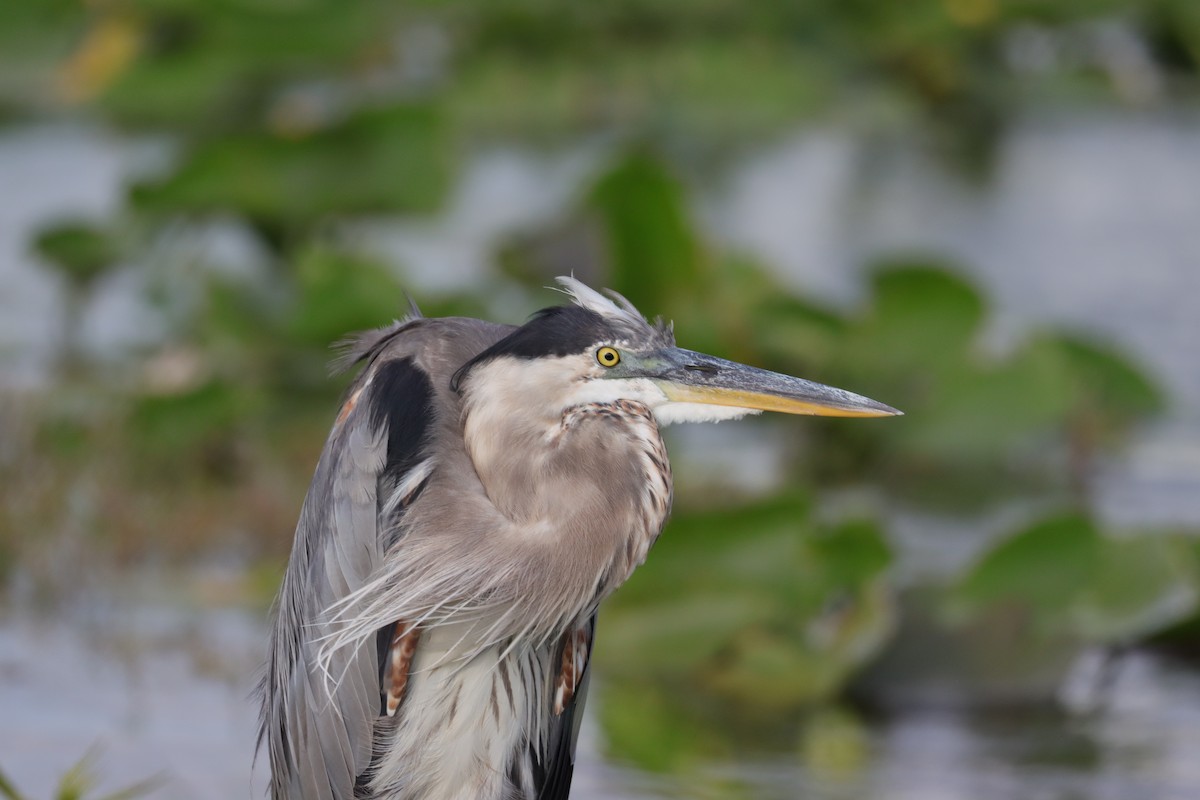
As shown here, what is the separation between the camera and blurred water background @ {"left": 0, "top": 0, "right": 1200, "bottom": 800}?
457 cm

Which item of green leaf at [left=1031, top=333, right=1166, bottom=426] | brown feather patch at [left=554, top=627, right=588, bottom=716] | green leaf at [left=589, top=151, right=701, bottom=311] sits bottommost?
brown feather patch at [left=554, top=627, right=588, bottom=716]

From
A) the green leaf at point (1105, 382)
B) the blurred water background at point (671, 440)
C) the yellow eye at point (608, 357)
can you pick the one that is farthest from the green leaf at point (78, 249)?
the yellow eye at point (608, 357)

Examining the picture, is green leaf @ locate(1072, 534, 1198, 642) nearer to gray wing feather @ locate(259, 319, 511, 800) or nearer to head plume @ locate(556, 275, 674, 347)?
gray wing feather @ locate(259, 319, 511, 800)

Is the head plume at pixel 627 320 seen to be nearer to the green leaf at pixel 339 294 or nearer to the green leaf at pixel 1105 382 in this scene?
the green leaf at pixel 339 294

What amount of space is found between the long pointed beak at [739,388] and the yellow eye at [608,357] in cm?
4

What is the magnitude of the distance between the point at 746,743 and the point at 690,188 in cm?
708

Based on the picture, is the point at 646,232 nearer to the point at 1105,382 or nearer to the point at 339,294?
the point at 339,294

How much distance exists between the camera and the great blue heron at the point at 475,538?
2736mm

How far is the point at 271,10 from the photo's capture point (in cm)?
918

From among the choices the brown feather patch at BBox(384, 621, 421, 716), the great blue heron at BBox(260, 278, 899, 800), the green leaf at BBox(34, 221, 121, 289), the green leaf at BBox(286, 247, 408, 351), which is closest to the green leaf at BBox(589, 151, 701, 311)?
the green leaf at BBox(286, 247, 408, 351)

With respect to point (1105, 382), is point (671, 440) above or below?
below

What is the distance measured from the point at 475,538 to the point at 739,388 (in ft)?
1.45

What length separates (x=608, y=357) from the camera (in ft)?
8.93

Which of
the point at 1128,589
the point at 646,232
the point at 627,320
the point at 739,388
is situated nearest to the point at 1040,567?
the point at 1128,589
